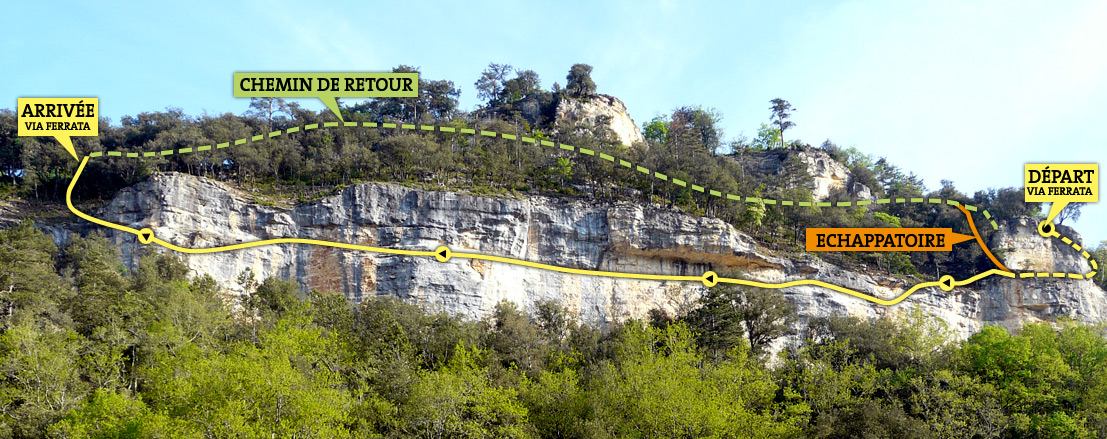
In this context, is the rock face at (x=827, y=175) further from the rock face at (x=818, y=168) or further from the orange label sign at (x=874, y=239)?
the orange label sign at (x=874, y=239)

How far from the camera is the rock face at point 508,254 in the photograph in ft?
133

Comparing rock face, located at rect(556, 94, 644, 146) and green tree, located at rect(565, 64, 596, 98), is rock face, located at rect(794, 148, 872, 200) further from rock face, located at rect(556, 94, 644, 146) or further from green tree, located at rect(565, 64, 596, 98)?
green tree, located at rect(565, 64, 596, 98)

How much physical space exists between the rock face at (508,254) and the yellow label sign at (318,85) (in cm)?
1264

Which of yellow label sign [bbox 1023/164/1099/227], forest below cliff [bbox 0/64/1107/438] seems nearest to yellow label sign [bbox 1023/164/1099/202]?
yellow label sign [bbox 1023/164/1099/227]

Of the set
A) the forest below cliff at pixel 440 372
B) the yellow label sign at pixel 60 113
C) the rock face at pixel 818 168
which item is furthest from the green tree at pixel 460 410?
the rock face at pixel 818 168

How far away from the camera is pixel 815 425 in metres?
29.4

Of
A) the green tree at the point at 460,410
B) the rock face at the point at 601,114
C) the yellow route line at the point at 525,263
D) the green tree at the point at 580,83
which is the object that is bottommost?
the green tree at the point at 460,410

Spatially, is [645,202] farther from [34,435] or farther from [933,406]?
[34,435]

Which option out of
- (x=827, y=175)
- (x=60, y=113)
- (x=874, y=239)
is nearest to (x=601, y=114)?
(x=827, y=175)

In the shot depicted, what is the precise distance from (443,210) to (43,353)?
20.0 m

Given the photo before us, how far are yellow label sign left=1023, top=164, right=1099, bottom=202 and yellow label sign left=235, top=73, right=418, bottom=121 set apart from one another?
2356cm

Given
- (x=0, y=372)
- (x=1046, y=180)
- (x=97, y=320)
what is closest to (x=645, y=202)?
(x=1046, y=180)

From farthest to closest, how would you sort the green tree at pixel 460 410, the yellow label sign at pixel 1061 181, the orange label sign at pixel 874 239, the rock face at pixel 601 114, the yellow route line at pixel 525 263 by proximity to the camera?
the rock face at pixel 601 114 < the yellow route line at pixel 525 263 < the orange label sign at pixel 874 239 < the yellow label sign at pixel 1061 181 < the green tree at pixel 460 410

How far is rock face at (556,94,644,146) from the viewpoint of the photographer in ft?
216
